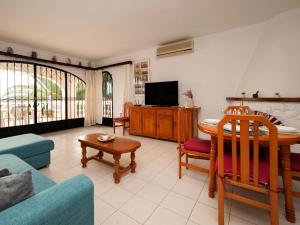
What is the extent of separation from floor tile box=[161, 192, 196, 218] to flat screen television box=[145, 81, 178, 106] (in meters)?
2.54

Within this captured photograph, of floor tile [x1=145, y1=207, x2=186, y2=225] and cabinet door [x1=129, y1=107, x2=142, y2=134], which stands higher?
cabinet door [x1=129, y1=107, x2=142, y2=134]

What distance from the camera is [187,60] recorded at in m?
3.88

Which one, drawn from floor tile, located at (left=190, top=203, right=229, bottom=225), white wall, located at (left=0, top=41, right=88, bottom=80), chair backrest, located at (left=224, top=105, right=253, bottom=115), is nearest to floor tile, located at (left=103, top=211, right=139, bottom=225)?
floor tile, located at (left=190, top=203, right=229, bottom=225)

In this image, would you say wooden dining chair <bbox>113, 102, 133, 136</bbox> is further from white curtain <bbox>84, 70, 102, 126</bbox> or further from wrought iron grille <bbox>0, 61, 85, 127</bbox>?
wrought iron grille <bbox>0, 61, 85, 127</bbox>

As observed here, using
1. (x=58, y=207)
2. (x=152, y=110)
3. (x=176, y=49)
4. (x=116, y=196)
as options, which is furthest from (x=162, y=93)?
(x=58, y=207)

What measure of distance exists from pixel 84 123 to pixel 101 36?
3.27 metres

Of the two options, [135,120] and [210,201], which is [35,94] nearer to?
[135,120]

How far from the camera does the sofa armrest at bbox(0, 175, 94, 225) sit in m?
0.71

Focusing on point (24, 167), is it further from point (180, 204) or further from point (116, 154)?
point (180, 204)

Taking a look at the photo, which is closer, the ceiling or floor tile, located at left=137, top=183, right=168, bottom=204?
floor tile, located at left=137, top=183, right=168, bottom=204

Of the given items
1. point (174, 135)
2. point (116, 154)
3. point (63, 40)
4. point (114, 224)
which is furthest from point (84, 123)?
point (114, 224)

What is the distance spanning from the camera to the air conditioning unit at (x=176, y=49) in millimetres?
3762

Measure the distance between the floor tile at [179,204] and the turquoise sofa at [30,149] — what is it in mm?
1897

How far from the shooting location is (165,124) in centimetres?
380
